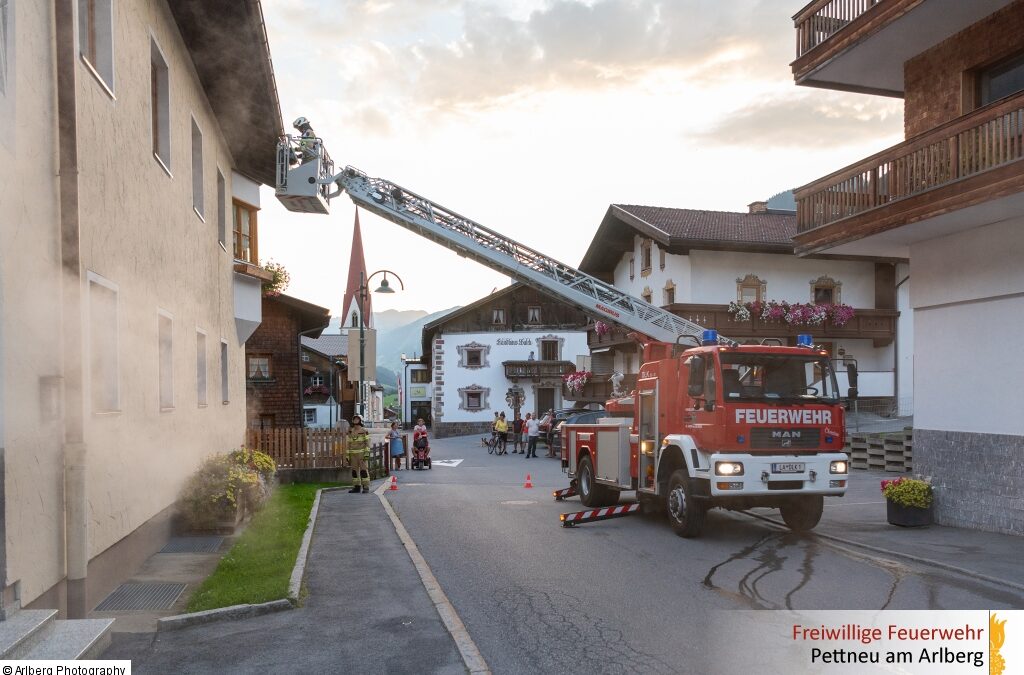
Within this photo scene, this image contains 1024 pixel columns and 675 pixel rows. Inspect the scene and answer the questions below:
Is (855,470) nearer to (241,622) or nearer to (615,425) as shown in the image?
(615,425)

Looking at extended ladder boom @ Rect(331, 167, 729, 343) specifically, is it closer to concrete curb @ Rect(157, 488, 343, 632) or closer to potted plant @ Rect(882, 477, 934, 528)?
potted plant @ Rect(882, 477, 934, 528)

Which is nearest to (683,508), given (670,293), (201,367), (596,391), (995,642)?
(995,642)

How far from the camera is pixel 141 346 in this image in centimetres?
938

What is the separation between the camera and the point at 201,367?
13.6 metres

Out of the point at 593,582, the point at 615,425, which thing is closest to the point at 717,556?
the point at 593,582

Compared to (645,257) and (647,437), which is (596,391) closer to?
(645,257)

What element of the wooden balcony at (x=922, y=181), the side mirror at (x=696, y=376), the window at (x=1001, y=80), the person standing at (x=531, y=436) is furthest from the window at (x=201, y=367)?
the person standing at (x=531, y=436)

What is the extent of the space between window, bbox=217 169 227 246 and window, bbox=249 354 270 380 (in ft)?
35.3

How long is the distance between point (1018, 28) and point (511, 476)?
16.1m

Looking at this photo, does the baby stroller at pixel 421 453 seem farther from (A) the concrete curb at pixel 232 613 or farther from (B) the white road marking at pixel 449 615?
(A) the concrete curb at pixel 232 613

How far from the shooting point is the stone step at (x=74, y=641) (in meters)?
5.25

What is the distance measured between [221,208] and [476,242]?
17.4 ft

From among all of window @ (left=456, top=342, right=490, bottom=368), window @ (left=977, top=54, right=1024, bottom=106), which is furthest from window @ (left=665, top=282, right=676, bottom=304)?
window @ (left=456, top=342, right=490, bottom=368)

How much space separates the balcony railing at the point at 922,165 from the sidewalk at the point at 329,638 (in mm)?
8351
